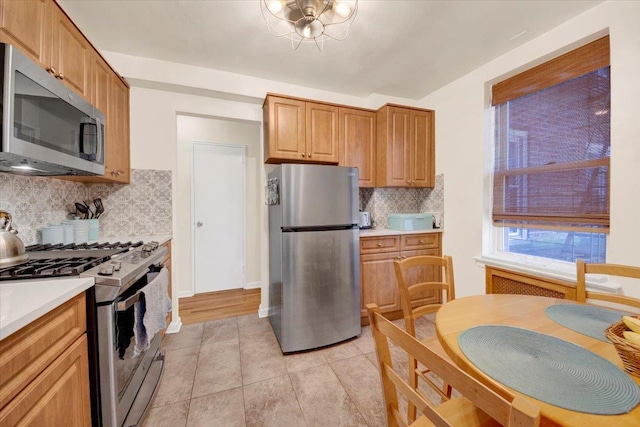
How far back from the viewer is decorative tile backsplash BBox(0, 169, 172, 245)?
172 centimetres

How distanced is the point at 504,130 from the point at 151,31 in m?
3.05

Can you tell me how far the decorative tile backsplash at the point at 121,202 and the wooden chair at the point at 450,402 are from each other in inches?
87.9

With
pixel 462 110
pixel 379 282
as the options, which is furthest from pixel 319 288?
pixel 462 110

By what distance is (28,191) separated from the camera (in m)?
1.54

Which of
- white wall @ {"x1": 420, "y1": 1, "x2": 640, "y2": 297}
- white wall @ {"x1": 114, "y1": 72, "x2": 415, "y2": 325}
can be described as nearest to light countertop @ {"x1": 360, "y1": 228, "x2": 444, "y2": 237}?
white wall @ {"x1": 420, "y1": 1, "x2": 640, "y2": 297}

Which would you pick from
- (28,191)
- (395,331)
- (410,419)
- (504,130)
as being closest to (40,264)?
(28,191)

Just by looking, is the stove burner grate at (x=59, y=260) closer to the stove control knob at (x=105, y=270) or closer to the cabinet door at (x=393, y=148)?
the stove control knob at (x=105, y=270)

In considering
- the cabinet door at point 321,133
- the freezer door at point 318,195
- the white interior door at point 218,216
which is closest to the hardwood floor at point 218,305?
the white interior door at point 218,216

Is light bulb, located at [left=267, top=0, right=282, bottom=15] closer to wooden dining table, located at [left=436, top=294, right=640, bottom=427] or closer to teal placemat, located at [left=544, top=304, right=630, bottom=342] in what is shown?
wooden dining table, located at [left=436, top=294, right=640, bottom=427]

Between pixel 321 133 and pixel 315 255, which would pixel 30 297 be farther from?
pixel 321 133

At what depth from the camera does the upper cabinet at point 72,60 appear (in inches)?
43.3

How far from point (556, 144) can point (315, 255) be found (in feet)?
6.76

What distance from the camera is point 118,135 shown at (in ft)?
6.57

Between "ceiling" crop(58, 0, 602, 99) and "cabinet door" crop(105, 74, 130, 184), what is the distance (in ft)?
1.23
